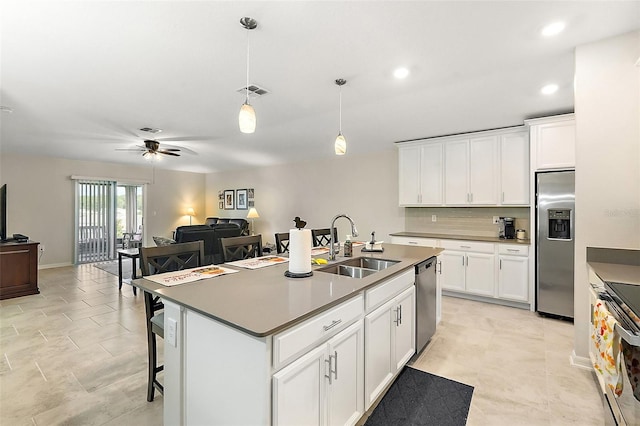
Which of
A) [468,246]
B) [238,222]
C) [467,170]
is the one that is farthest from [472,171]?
[238,222]

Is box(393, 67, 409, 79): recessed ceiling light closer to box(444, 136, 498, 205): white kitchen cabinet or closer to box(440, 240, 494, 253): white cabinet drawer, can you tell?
box(444, 136, 498, 205): white kitchen cabinet

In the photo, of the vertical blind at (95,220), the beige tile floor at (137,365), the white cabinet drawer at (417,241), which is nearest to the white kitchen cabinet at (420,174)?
the white cabinet drawer at (417,241)

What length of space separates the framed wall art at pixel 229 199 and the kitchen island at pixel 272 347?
6.68m

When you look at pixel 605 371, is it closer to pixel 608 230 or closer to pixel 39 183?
pixel 608 230

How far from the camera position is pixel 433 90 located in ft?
9.98

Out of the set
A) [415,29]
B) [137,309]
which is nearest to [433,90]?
[415,29]

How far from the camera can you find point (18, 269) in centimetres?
431

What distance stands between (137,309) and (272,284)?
2950 millimetres

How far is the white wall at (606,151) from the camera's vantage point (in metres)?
2.19

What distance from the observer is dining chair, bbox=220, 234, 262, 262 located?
2.62 m

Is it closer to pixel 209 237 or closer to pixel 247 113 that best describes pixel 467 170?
pixel 247 113

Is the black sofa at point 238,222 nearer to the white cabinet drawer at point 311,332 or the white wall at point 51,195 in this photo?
the white wall at point 51,195

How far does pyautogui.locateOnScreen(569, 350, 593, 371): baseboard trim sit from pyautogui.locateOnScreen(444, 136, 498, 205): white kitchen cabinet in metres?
2.15

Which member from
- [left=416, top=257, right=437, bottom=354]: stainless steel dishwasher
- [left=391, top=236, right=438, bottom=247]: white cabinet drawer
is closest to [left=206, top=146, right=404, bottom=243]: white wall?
[left=391, top=236, right=438, bottom=247]: white cabinet drawer
